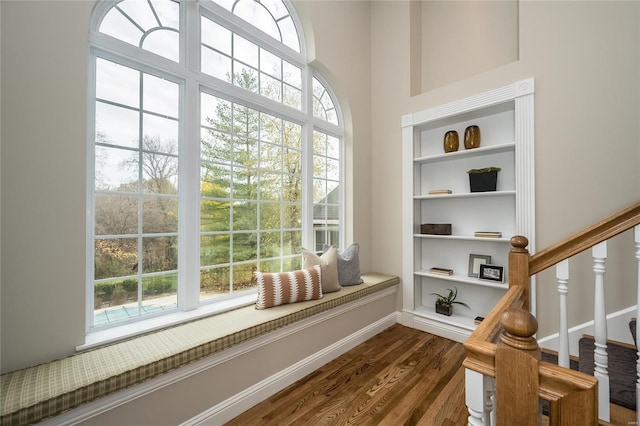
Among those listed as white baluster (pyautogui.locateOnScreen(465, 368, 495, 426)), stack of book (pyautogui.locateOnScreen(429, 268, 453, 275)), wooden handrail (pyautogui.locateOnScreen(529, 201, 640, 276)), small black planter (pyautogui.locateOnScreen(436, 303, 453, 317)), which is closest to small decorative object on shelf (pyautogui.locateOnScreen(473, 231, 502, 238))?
stack of book (pyautogui.locateOnScreen(429, 268, 453, 275))

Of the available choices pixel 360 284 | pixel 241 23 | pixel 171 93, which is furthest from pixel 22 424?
pixel 241 23

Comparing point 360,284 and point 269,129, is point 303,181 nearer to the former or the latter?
Result: point 269,129

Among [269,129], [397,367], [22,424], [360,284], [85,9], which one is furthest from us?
[360,284]

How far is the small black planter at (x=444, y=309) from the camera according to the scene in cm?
275

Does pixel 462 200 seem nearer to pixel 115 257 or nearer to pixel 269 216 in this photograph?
pixel 269 216

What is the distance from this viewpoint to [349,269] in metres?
2.69

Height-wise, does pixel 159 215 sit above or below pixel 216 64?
below

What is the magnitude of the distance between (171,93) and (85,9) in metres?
0.55

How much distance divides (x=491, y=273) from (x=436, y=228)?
638 millimetres

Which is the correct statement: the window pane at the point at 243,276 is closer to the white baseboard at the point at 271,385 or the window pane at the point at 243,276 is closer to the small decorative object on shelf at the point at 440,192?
the white baseboard at the point at 271,385

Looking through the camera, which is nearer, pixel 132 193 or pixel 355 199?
pixel 132 193

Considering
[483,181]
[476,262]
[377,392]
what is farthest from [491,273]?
[377,392]

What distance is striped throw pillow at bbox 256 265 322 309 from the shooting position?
204 cm

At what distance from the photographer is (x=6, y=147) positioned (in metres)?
1.20
